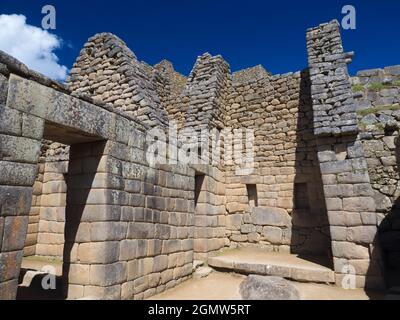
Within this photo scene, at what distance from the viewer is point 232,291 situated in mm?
5816

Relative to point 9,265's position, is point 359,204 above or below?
above

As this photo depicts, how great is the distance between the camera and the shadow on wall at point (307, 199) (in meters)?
7.71

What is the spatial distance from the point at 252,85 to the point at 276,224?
4.27 meters

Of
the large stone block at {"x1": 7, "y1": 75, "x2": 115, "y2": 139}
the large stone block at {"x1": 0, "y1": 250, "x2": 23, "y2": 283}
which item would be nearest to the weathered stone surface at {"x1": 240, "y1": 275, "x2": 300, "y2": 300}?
the large stone block at {"x1": 7, "y1": 75, "x2": 115, "y2": 139}

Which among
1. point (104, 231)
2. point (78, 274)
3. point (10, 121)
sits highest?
point (10, 121)

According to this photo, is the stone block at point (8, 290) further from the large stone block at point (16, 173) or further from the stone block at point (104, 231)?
the stone block at point (104, 231)

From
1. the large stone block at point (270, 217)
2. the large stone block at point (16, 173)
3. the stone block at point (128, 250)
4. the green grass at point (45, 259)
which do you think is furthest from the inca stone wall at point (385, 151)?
the green grass at point (45, 259)

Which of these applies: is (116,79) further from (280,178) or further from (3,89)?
(280,178)

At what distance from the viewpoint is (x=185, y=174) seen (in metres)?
6.91

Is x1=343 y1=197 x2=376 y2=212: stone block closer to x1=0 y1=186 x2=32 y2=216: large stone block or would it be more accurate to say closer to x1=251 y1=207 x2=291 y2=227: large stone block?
x1=251 y1=207 x2=291 y2=227: large stone block

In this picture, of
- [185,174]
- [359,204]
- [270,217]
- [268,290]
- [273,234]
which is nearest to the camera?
[268,290]

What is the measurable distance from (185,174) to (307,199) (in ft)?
11.3

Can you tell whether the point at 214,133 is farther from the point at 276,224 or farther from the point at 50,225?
the point at 50,225

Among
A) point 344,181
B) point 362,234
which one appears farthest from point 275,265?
point 344,181
